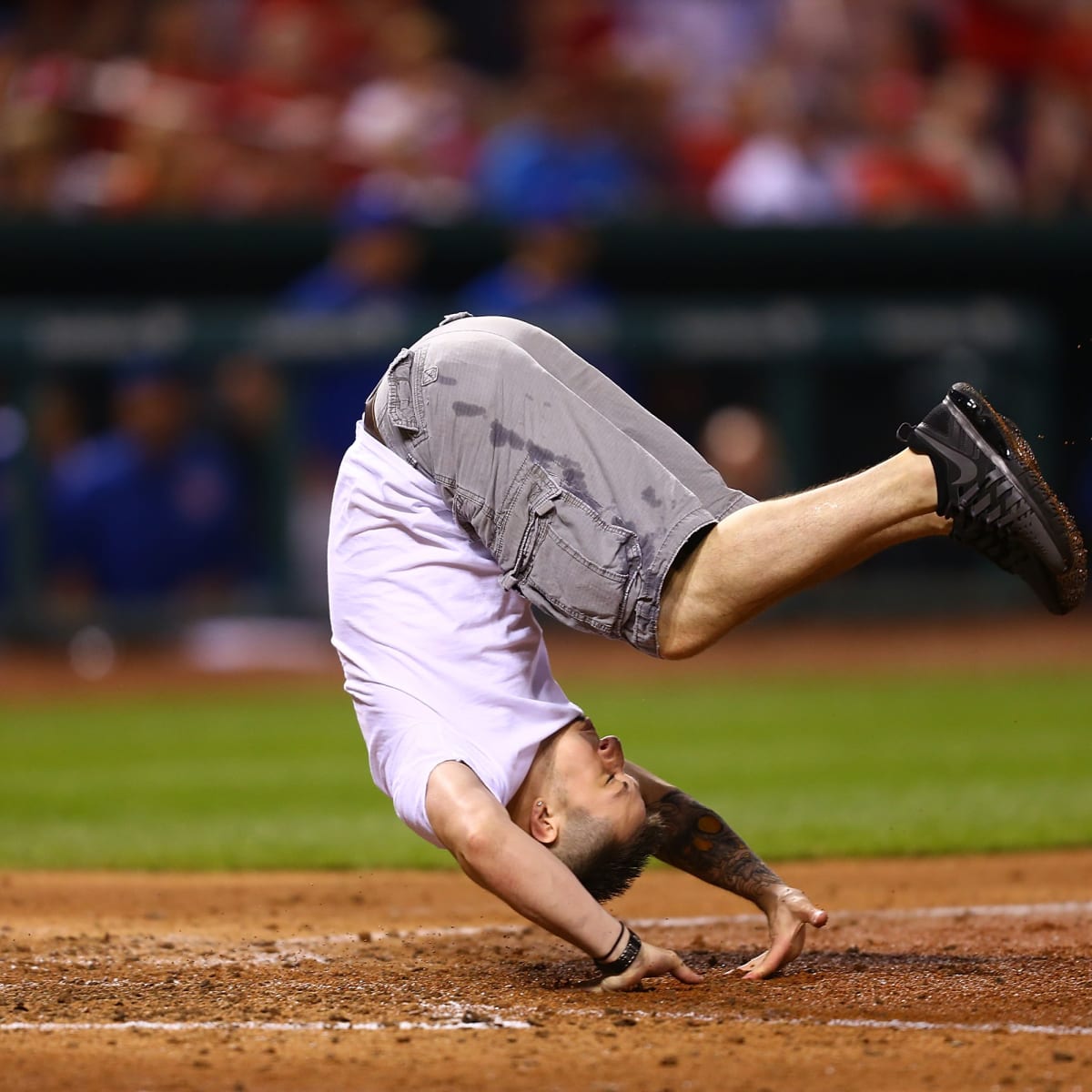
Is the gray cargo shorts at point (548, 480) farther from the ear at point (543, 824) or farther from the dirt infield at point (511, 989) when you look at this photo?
the dirt infield at point (511, 989)

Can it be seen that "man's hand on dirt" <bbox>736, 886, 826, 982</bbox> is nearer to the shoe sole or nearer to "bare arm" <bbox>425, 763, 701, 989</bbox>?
"bare arm" <bbox>425, 763, 701, 989</bbox>

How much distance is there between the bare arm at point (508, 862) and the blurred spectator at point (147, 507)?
754 centimetres

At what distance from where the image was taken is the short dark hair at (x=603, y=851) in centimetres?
400

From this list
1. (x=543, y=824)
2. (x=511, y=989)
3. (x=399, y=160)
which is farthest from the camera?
(x=399, y=160)

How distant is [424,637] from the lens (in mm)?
4082

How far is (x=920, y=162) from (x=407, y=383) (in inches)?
367

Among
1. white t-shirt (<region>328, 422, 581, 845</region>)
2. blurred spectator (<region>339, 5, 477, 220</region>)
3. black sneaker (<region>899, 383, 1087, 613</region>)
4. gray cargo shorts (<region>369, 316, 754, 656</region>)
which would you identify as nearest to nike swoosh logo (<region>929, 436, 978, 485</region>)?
black sneaker (<region>899, 383, 1087, 613</region>)

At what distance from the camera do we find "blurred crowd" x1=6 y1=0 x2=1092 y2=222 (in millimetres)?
11758

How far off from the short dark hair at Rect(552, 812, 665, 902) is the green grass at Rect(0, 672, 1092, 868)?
2155mm

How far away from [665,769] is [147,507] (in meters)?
4.40

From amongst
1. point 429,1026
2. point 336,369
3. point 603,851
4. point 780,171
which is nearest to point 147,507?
point 336,369

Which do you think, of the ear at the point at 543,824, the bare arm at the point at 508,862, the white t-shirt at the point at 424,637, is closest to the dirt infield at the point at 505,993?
the bare arm at the point at 508,862

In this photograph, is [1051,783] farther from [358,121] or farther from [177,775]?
[358,121]

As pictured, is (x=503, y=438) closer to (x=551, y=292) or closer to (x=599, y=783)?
(x=599, y=783)
